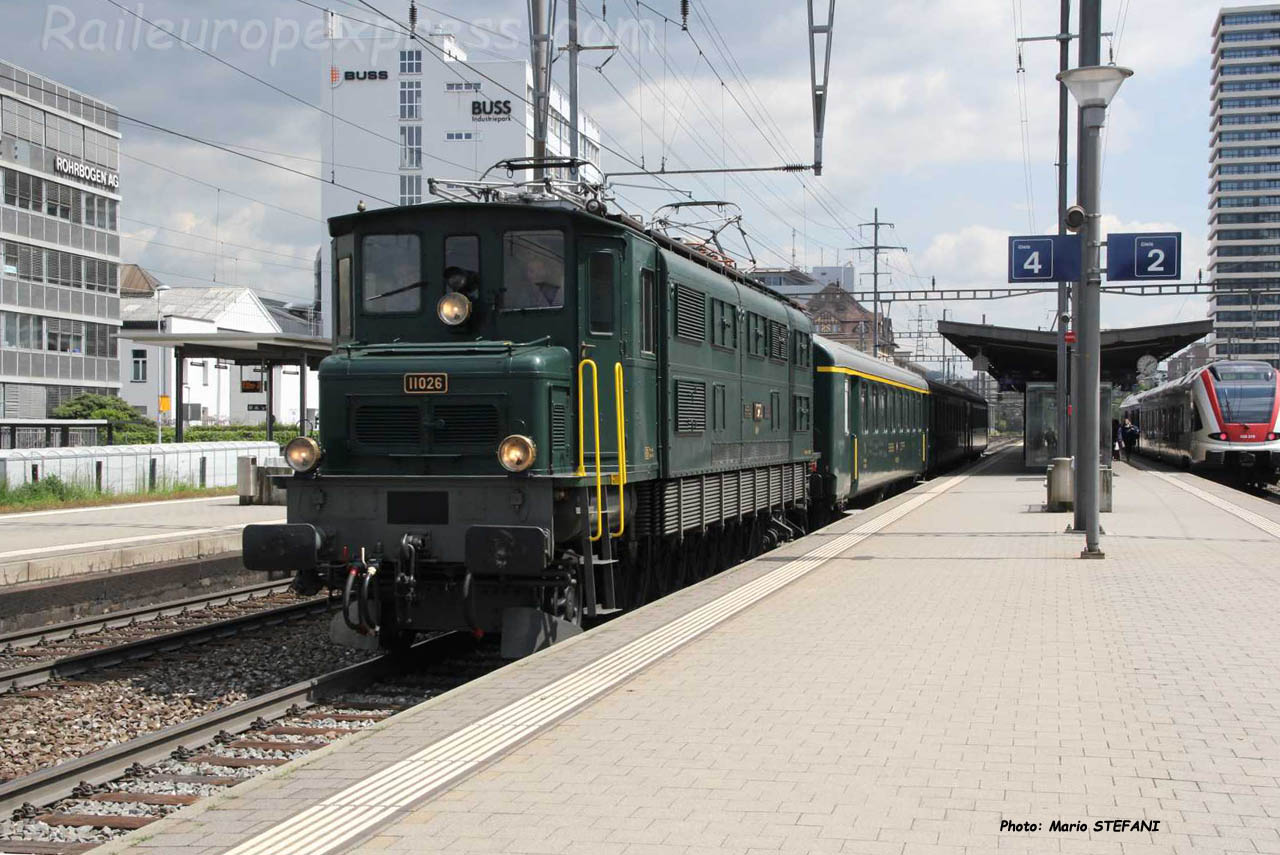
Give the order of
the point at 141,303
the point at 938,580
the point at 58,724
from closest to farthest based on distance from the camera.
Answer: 1. the point at 58,724
2. the point at 938,580
3. the point at 141,303

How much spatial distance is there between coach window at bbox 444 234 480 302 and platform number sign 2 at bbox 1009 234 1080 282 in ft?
30.4

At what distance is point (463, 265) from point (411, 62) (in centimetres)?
8431

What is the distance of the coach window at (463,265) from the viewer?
10289 mm

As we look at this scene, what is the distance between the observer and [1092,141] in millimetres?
15938

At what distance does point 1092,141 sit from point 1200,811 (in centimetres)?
1232

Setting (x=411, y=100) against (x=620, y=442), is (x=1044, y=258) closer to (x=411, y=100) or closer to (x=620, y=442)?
(x=620, y=442)

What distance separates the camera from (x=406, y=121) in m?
89.9

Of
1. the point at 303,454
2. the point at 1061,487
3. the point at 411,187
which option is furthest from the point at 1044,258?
the point at 411,187

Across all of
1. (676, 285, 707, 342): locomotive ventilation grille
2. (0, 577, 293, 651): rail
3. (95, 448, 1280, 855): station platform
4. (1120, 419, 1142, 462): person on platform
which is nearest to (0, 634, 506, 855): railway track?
(95, 448, 1280, 855): station platform

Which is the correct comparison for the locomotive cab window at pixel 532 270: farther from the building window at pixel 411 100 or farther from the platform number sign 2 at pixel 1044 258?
the building window at pixel 411 100

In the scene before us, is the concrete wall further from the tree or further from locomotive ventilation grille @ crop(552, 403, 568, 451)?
the tree

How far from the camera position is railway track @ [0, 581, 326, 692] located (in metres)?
10.2

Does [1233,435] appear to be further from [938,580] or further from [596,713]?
[596,713]

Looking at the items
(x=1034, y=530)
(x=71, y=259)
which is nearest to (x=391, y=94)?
(x=71, y=259)
